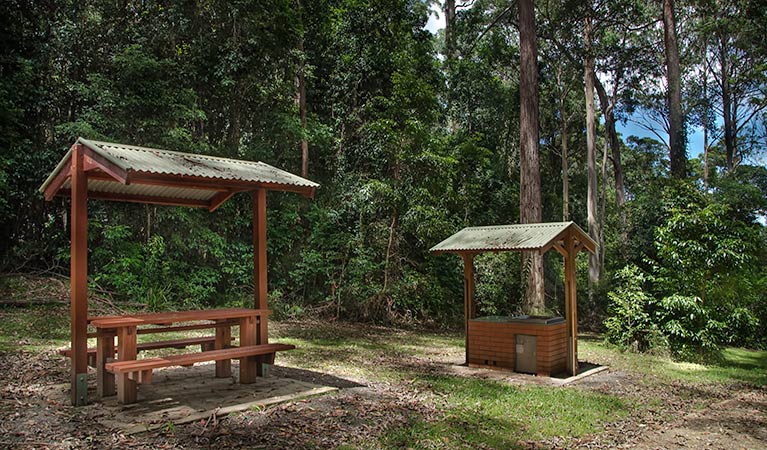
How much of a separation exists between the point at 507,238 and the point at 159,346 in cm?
532

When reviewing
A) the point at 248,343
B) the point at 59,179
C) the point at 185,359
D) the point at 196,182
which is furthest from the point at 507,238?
the point at 59,179

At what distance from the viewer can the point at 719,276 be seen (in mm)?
10344

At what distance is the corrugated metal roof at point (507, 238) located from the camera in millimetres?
8242

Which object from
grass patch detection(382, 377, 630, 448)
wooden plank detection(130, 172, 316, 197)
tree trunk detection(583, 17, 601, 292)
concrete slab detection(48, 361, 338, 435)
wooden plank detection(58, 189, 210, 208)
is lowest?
grass patch detection(382, 377, 630, 448)

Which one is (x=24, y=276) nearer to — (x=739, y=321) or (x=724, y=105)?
(x=739, y=321)

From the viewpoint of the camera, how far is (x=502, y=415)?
595cm

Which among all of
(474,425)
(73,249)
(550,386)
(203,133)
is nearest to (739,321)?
(550,386)

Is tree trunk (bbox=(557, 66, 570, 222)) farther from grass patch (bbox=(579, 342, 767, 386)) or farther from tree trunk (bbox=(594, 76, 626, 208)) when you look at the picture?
grass patch (bbox=(579, 342, 767, 386))

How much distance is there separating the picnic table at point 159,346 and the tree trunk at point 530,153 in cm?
817

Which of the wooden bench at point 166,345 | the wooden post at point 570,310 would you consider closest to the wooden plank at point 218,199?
the wooden bench at point 166,345

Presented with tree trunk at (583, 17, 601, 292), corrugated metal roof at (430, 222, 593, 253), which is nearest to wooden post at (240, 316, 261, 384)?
corrugated metal roof at (430, 222, 593, 253)

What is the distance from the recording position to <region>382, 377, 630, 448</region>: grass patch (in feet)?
16.6

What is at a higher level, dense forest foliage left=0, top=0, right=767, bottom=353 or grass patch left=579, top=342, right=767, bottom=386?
dense forest foliage left=0, top=0, right=767, bottom=353

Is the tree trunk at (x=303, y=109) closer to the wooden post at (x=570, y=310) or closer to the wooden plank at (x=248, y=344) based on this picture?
the wooden post at (x=570, y=310)
